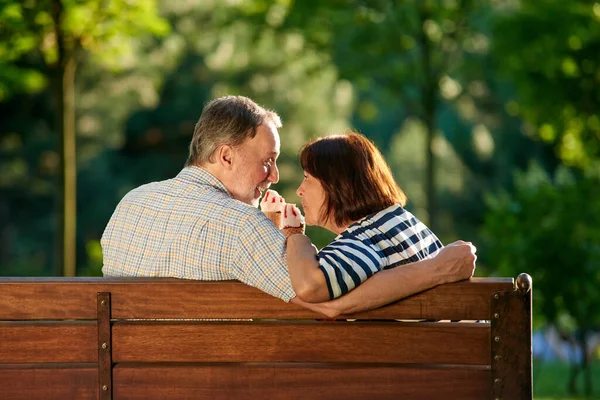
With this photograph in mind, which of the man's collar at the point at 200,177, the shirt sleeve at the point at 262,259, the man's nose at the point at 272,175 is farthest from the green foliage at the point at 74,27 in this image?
the shirt sleeve at the point at 262,259

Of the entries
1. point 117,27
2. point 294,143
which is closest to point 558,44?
point 117,27

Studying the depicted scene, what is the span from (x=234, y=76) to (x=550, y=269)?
1419 cm

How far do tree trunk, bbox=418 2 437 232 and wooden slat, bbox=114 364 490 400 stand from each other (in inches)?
415

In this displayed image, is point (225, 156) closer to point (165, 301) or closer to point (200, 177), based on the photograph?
point (200, 177)

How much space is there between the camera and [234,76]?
23781 mm

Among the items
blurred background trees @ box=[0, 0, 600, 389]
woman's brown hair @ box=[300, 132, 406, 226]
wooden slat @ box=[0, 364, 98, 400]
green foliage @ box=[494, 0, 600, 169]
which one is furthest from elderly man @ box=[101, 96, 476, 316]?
green foliage @ box=[494, 0, 600, 169]

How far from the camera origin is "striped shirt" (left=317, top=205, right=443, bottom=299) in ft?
10.6

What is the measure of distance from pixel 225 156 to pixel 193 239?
0.61m

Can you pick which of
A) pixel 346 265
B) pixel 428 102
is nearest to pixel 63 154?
pixel 428 102

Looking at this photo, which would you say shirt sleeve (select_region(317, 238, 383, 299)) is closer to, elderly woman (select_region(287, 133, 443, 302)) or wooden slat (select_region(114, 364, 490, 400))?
elderly woman (select_region(287, 133, 443, 302))

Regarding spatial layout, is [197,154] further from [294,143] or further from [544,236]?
[294,143]

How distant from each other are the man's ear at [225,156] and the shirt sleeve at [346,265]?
81 centimetres

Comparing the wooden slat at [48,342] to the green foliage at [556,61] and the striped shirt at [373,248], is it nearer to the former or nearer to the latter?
the striped shirt at [373,248]

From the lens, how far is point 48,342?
341cm
